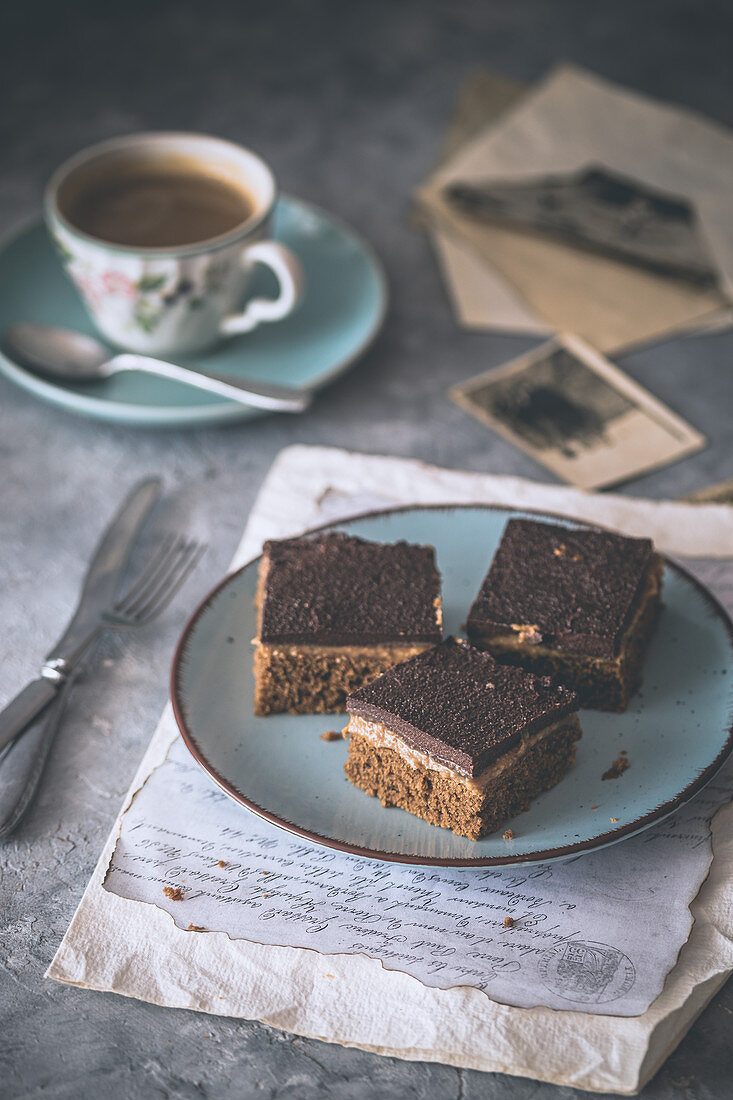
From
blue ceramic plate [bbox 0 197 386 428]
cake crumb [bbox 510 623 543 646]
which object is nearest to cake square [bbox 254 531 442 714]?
cake crumb [bbox 510 623 543 646]

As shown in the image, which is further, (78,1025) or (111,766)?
(111,766)

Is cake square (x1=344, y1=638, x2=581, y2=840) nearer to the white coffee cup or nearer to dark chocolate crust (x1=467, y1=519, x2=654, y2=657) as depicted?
dark chocolate crust (x1=467, y1=519, x2=654, y2=657)

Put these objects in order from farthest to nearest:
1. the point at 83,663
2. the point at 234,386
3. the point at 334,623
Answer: the point at 234,386, the point at 83,663, the point at 334,623

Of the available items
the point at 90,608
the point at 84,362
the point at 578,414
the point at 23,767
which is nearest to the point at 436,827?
the point at 23,767

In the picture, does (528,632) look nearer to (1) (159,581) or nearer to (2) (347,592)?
(2) (347,592)

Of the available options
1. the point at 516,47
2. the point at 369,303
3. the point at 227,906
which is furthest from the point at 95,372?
the point at 516,47

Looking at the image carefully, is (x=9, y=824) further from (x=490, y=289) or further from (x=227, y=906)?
(x=490, y=289)
